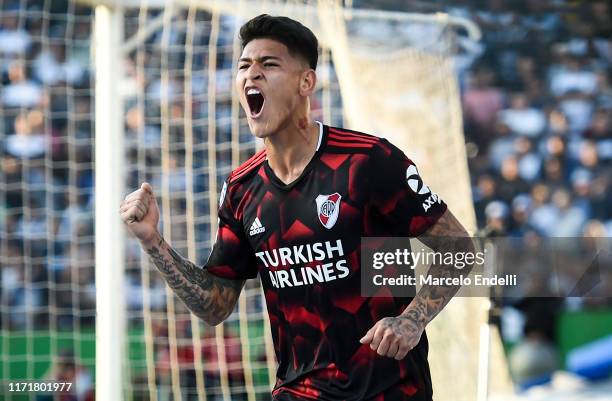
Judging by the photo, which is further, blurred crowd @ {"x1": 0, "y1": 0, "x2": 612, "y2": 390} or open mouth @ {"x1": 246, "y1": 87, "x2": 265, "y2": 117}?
blurred crowd @ {"x1": 0, "y1": 0, "x2": 612, "y2": 390}

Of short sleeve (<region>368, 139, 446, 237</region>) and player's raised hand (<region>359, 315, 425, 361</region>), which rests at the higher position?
short sleeve (<region>368, 139, 446, 237</region>)

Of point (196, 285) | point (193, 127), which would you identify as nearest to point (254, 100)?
point (196, 285)

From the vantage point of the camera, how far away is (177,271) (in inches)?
115

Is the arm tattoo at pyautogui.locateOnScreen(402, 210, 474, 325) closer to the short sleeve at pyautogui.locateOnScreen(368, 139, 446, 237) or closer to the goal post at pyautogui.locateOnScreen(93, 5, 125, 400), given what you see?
the short sleeve at pyautogui.locateOnScreen(368, 139, 446, 237)

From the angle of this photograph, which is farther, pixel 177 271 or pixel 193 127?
pixel 193 127

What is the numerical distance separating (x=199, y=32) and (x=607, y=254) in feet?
18.4

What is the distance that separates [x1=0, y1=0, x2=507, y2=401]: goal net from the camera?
5223 mm

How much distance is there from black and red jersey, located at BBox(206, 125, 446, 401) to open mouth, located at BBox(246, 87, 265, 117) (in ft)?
0.66

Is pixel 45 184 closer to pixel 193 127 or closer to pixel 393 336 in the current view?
pixel 193 127

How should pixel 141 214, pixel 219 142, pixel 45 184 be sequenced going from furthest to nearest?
1. pixel 45 184
2. pixel 219 142
3. pixel 141 214

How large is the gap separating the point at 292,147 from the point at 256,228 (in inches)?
10.0

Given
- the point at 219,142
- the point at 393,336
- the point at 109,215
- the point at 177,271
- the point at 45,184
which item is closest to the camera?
the point at 393,336

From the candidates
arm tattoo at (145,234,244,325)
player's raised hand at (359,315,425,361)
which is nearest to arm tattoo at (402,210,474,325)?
player's raised hand at (359,315,425,361)

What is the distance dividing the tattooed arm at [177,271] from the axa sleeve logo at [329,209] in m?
0.45
